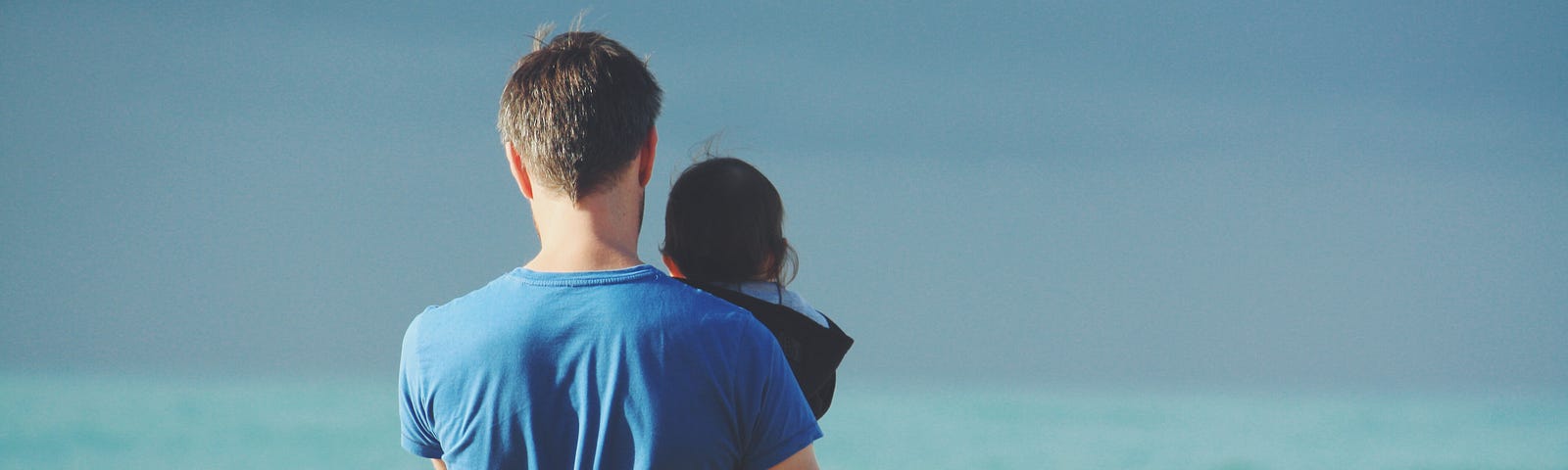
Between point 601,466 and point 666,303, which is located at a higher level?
point 666,303

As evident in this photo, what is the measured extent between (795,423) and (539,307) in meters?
0.20

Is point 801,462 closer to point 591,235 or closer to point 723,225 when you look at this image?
point 591,235

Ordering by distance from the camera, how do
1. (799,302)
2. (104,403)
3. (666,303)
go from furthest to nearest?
(104,403)
(799,302)
(666,303)

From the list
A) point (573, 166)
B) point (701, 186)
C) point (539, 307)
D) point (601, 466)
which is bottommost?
point (601, 466)


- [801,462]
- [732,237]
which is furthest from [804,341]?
[801,462]

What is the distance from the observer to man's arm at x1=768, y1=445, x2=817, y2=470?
0.92m

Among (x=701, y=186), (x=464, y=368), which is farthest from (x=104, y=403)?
(x=464, y=368)

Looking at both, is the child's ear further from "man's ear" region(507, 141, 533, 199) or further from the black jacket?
"man's ear" region(507, 141, 533, 199)

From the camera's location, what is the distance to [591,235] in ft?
2.96

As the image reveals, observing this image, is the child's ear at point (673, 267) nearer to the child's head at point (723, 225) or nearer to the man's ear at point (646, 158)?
the child's head at point (723, 225)

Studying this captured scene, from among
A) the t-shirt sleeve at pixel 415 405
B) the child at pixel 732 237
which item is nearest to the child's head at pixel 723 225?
the child at pixel 732 237

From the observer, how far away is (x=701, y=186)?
1631 mm

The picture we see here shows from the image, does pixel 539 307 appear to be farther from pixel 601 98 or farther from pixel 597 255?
pixel 601 98

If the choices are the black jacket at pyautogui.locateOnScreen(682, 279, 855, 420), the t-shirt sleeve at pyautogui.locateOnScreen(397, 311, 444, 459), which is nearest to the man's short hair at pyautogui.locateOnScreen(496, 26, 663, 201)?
the t-shirt sleeve at pyautogui.locateOnScreen(397, 311, 444, 459)
